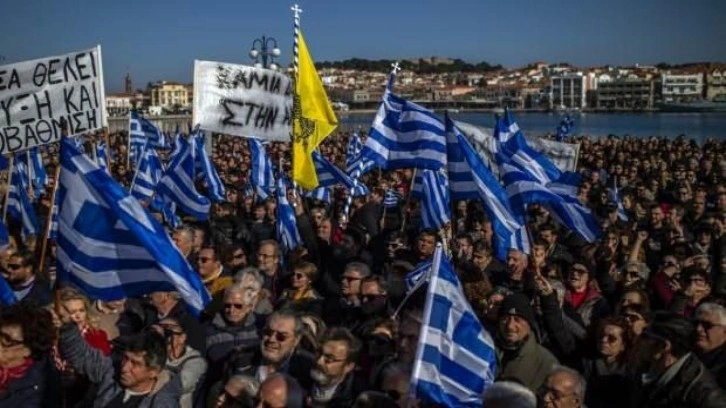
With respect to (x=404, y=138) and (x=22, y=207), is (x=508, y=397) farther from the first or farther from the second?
(x=22, y=207)

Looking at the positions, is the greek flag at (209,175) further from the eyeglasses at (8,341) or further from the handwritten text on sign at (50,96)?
the eyeglasses at (8,341)

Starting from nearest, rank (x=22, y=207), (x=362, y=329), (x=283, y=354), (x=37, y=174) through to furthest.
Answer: (x=283, y=354)
(x=362, y=329)
(x=22, y=207)
(x=37, y=174)

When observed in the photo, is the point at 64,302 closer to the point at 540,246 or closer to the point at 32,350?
the point at 32,350

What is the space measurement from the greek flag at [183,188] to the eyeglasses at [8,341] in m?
5.01

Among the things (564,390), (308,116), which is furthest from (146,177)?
(564,390)

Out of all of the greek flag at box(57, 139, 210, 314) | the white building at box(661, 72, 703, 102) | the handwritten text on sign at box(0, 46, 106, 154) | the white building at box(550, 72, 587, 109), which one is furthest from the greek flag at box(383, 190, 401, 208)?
the white building at box(661, 72, 703, 102)

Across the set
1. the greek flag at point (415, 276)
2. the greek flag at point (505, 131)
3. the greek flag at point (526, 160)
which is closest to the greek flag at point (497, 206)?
the greek flag at point (526, 160)

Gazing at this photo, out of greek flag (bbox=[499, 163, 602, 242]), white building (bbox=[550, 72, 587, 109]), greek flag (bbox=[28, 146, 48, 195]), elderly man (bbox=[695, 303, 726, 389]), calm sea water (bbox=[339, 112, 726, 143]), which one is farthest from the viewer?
white building (bbox=[550, 72, 587, 109])

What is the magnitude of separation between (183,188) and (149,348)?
5.17m

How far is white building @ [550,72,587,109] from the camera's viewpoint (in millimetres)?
175000

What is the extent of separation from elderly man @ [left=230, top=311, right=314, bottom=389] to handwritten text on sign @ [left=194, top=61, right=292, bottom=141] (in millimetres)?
5292

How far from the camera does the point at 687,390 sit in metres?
3.76

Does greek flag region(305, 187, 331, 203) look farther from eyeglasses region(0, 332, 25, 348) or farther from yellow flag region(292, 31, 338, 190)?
eyeglasses region(0, 332, 25, 348)

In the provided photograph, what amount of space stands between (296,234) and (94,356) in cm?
392
